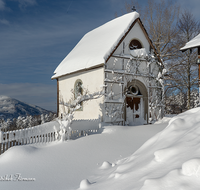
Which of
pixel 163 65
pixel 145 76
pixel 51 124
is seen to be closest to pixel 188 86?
pixel 163 65

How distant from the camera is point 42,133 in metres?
10.1

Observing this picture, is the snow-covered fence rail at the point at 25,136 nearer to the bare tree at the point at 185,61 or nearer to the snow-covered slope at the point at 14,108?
the bare tree at the point at 185,61

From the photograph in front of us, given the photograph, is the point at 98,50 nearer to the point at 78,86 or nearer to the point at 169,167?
the point at 78,86

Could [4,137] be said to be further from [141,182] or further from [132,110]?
[132,110]

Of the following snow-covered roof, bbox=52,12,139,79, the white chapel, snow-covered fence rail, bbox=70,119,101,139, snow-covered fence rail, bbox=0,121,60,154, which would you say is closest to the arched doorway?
the white chapel

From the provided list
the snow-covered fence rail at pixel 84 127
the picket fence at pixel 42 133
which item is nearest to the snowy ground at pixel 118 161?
the snow-covered fence rail at pixel 84 127

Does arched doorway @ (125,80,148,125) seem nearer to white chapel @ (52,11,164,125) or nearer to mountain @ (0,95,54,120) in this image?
white chapel @ (52,11,164,125)

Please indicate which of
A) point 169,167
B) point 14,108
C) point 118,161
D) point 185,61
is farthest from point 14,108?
point 169,167

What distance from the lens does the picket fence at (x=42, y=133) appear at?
28.5 feet

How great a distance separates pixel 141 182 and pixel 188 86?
Result: 1888 cm

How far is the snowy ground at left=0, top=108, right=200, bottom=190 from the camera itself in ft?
9.32

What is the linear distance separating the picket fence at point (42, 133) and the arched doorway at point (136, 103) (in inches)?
119

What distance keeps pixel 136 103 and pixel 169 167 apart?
11.9 meters

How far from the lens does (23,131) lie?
9383 mm
